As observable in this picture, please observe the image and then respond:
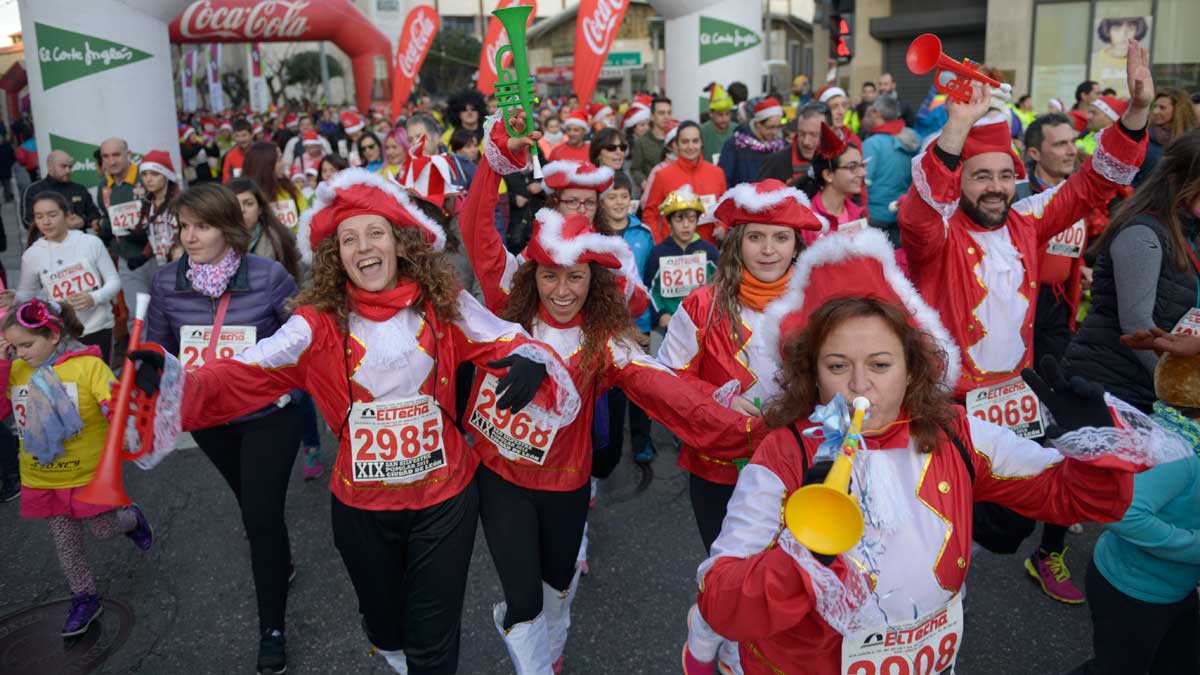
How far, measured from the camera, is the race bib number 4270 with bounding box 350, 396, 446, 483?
2.96 m

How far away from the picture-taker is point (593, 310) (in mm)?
3445

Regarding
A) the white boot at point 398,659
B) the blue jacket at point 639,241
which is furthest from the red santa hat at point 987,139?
the white boot at point 398,659

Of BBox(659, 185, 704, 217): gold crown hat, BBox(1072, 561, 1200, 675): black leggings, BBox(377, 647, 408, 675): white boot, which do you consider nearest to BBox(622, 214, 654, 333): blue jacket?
BBox(659, 185, 704, 217): gold crown hat

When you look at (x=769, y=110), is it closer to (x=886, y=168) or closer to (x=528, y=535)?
(x=886, y=168)

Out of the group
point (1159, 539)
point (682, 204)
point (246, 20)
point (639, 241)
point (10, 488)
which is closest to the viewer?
point (1159, 539)

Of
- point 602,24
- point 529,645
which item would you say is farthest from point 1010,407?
point 602,24

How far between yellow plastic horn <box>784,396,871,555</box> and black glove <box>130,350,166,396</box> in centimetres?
194

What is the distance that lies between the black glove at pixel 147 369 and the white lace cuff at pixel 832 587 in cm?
190

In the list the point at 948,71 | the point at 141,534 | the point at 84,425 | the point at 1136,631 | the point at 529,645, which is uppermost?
the point at 948,71

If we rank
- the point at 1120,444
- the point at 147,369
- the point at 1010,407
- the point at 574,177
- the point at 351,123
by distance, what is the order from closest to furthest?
the point at 1120,444 < the point at 147,369 < the point at 1010,407 < the point at 574,177 < the point at 351,123

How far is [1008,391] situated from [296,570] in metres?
3.59

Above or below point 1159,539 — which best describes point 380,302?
above

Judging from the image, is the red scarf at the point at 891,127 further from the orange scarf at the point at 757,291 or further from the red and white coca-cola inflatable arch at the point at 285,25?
the red and white coca-cola inflatable arch at the point at 285,25

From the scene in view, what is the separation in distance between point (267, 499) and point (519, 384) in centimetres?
154
